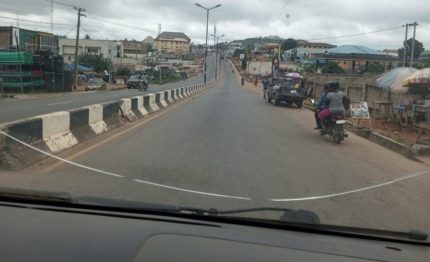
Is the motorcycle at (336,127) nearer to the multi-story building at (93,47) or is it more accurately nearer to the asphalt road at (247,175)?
the asphalt road at (247,175)

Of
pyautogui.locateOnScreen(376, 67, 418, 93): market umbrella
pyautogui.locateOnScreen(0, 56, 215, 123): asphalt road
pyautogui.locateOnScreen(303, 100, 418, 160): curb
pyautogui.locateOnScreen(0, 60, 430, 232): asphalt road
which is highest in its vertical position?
pyautogui.locateOnScreen(376, 67, 418, 93): market umbrella

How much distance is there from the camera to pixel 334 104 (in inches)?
600

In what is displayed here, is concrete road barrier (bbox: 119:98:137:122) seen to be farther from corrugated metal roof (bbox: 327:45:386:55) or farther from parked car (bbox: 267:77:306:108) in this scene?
corrugated metal roof (bbox: 327:45:386:55)

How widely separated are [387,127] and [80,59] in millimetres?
96304

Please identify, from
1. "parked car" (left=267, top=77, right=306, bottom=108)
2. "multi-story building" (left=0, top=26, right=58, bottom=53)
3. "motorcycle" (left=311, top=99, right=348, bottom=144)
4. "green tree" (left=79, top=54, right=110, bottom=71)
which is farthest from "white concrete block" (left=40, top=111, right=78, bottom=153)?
"green tree" (left=79, top=54, right=110, bottom=71)

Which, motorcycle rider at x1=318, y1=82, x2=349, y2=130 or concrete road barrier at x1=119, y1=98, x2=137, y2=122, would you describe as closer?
motorcycle rider at x1=318, y1=82, x2=349, y2=130

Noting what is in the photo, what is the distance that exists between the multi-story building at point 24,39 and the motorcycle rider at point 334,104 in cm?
5254

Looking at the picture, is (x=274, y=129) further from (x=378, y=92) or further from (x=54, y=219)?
(x=54, y=219)

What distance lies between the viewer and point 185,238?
9.44 ft

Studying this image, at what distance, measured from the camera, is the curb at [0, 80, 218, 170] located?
8.80 m

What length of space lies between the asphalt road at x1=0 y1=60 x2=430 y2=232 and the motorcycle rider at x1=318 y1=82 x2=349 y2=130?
1085 mm

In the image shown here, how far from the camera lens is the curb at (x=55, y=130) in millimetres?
8805

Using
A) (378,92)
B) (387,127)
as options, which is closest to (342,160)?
(387,127)

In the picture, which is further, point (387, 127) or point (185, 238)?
point (387, 127)
